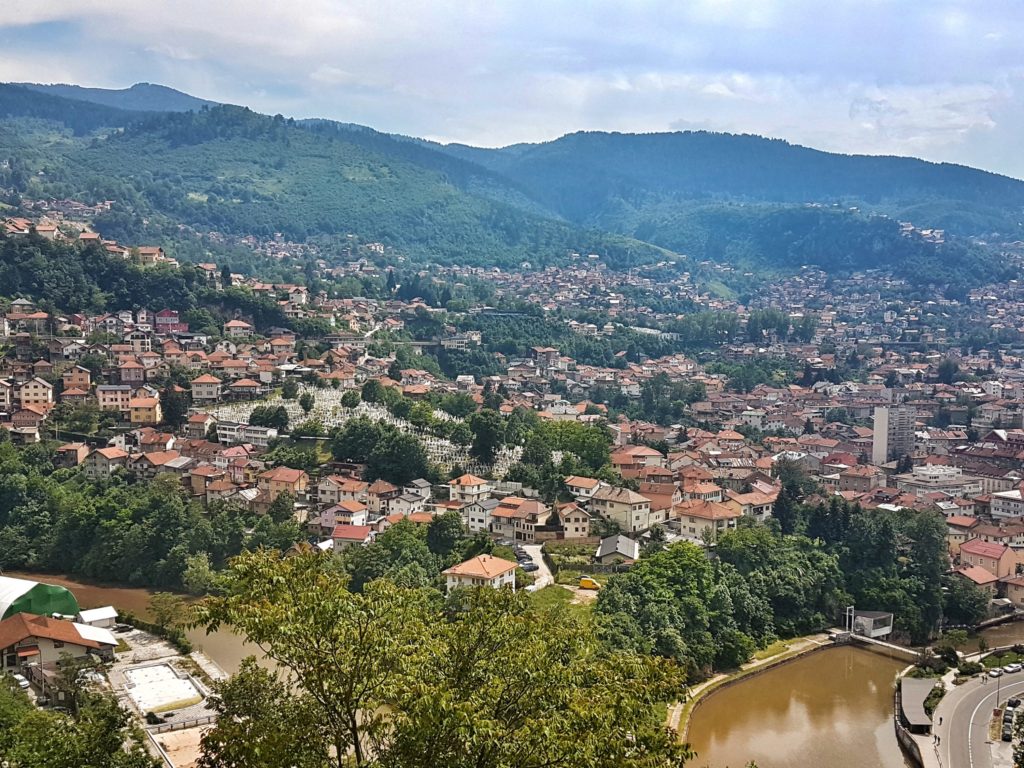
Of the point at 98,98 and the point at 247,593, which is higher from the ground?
the point at 98,98

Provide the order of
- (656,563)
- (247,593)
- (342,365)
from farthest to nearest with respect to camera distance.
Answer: (342,365)
(656,563)
(247,593)

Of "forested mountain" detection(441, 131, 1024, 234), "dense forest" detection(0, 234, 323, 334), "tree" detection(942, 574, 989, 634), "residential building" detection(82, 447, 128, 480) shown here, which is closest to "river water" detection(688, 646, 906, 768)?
"tree" detection(942, 574, 989, 634)

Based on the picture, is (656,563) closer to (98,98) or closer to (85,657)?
(85,657)

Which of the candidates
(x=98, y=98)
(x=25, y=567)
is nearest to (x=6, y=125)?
(x=98, y=98)

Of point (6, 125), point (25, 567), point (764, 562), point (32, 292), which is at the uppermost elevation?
point (6, 125)

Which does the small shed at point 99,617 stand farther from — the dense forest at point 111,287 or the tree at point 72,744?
the dense forest at point 111,287

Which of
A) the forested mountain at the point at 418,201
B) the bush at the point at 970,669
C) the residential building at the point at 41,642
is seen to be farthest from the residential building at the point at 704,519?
the forested mountain at the point at 418,201
